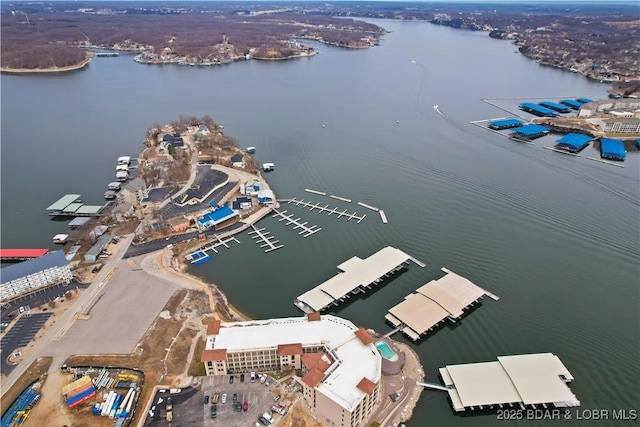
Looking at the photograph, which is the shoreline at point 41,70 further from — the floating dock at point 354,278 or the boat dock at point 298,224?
the floating dock at point 354,278

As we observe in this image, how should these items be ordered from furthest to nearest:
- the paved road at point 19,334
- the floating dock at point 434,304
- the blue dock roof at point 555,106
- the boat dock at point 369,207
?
the blue dock roof at point 555,106 → the boat dock at point 369,207 → the floating dock at point 434,304 → the paved road at point 19,334

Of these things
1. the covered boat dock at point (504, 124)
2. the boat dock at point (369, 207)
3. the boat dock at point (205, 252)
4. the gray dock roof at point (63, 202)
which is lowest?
the boat dock at point (205, 252)

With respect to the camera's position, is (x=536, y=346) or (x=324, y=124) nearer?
(x=536, y=346)

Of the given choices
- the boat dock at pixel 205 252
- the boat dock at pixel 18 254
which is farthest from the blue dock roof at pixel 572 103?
the boat dock at pixel 18 254

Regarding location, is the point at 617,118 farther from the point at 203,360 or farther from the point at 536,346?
the point at 203,360

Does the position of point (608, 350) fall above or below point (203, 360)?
below

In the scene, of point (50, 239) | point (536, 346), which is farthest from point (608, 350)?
point (50, 239)

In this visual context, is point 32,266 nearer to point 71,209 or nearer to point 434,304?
point 71,209
